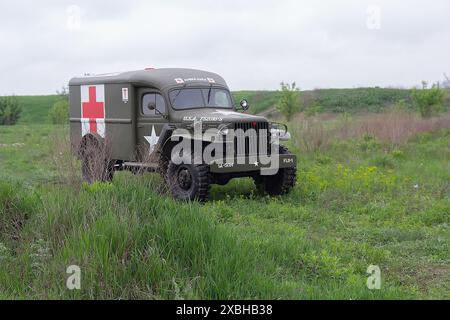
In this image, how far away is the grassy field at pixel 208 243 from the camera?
4879 mm

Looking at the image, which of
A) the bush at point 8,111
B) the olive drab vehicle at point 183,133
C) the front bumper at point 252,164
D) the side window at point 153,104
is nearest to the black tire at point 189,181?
the olive drab vehicle at point 183,133

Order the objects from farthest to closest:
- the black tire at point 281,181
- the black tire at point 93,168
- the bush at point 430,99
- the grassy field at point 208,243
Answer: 1. the bush at point 430,99
2. the black tire at point 281,181
3. the black tire at point 93,168
4. the grassy field at point 208,243

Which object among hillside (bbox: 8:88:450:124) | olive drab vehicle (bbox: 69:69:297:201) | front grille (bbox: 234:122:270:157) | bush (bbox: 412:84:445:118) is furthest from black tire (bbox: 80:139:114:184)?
hillside (bbox: 8:88:450:124)

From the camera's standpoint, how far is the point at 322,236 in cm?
743

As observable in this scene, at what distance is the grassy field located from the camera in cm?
488

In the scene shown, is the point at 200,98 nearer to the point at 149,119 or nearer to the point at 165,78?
the point at 165,78

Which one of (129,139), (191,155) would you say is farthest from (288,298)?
(129,139)

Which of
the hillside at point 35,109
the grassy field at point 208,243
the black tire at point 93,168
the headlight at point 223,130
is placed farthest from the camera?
the hillside at point 35,109

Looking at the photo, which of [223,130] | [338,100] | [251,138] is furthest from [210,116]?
[338,100]

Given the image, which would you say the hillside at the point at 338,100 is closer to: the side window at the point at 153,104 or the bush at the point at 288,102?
the bush at the point at 288,102

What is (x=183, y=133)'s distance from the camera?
32.6ft

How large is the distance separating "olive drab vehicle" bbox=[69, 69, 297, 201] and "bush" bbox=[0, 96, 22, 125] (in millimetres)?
40123

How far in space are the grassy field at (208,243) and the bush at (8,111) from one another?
43.6 metres
